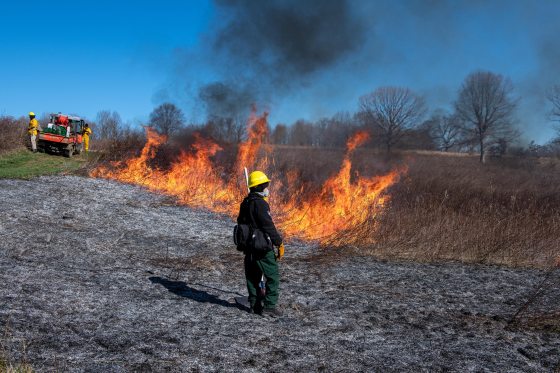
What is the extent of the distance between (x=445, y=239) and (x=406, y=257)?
5.32 ft

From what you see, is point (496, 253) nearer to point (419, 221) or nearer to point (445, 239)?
point (445, 239)

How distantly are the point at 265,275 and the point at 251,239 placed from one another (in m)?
Answer: 0.54

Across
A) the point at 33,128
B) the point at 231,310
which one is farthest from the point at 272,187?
the point at 33,128

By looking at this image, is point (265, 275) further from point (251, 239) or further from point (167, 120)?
point (167, 120)

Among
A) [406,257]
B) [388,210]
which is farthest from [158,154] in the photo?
[406,257]

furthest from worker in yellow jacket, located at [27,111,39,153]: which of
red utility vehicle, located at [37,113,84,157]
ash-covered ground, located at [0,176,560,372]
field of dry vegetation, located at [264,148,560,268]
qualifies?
ash-covered ground, located at [0,176,560,372]

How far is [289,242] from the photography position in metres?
12.8

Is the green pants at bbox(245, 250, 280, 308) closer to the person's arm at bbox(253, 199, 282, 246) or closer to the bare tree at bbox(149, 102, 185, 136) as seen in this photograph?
the person's arm at bbox(253, 199, 282, 246)

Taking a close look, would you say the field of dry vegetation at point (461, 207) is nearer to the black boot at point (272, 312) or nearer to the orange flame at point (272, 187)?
the orange flame at point (272, 187)

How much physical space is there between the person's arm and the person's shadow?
139cm

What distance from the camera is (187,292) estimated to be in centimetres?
775

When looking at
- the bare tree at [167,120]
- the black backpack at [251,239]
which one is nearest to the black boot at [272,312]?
the black backpack at [251,239]

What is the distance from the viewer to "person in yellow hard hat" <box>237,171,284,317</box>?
6.30 m

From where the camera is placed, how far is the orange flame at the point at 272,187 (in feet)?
48.4
